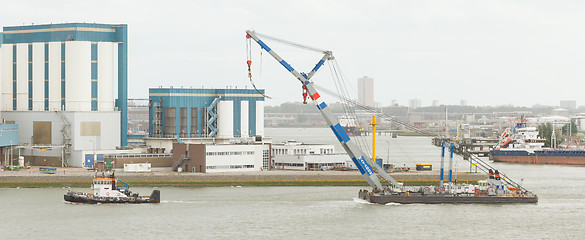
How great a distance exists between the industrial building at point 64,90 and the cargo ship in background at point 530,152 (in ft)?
113

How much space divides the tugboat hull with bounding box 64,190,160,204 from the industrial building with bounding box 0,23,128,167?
48.1 ft

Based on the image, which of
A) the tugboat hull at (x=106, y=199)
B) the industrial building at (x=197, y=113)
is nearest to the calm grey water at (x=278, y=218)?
the tugboat hull at (x=106, y=199)

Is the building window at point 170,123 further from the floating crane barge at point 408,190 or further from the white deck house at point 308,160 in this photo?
the floating crane barge at point 408,190

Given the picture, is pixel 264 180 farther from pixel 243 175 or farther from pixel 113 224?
pixel 113 224

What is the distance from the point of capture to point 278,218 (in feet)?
126

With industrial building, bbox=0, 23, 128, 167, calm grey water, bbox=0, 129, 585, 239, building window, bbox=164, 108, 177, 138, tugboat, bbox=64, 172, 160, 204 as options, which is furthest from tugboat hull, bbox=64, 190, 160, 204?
building window, bbox=164, 108, 177, 138

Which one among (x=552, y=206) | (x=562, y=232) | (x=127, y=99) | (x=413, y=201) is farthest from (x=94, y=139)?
(x=562, y=232)

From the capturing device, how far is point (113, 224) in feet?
121

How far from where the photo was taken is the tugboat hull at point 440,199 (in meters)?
44.0

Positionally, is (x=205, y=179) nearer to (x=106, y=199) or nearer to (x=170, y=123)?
(x=106, y=199)

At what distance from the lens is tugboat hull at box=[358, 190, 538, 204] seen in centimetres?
4400

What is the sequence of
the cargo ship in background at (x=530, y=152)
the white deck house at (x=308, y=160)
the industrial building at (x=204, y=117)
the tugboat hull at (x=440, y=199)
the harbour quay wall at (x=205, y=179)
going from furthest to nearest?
the cargo ship in background at (x=530, y=152), the industrial building at (x=204, y=117), the white deck house at (x=308, y=160), the harbour quay wall at (x=205, y=179), the tugboat hull at (x=440, y=199)

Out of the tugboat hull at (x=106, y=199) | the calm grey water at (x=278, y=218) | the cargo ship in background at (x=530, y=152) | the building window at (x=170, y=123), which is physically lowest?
the calm grey water at (x=278, y=218)

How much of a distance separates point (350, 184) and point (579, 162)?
30.6m
